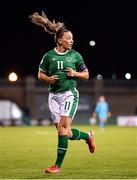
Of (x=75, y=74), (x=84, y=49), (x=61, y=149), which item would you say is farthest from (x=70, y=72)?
(x=84, y=49)

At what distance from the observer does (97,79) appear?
62.1 meters

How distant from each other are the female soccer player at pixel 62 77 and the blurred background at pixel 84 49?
42.4 m

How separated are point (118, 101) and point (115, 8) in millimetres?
8455

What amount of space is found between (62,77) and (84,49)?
5197 cm

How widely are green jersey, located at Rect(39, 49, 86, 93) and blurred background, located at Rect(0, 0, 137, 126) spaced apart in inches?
1670

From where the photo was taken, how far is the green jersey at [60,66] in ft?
36.9

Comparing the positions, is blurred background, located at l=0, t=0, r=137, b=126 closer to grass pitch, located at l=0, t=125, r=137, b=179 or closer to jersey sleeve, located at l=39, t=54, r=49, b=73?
grass pitch, located at l=0, t=125, r=137, b=179

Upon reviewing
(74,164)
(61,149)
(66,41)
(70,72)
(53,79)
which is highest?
(66,41)

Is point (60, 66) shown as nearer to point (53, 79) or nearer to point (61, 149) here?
point (53, 79)

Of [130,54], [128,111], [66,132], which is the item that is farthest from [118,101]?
[66,132]

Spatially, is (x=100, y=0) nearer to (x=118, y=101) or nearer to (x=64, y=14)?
(x=64, y=14)

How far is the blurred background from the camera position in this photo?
191ft

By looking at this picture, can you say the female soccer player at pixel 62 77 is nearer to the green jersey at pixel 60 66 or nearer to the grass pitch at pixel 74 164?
the green jersey at pixel 60 66

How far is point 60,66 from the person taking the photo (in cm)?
1125
